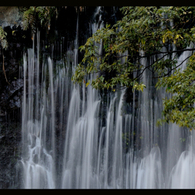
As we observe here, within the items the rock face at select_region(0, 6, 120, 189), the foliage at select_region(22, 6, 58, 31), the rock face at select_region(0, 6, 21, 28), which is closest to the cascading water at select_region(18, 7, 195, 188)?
the rock face at select_region(0, 6, 120, 189)

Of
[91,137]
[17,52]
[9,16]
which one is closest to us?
[91,137]

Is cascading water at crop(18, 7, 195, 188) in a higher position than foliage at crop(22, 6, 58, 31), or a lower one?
lower

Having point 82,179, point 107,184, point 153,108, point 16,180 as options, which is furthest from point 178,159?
point 16,180

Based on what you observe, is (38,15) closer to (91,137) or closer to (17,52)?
(17,52)

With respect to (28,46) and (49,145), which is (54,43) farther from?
(49,145)

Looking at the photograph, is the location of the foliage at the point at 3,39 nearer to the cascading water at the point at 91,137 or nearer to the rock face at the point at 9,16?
the rock face at the point at 9,16

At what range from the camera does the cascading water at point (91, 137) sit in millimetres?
5707

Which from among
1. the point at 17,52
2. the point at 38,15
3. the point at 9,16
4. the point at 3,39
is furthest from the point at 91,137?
the point at 9,16

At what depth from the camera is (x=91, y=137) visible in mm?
5914

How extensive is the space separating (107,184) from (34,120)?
9.42ft

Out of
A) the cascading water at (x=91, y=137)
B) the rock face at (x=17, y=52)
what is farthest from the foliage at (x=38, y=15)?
the cascading water at (x=91, y=137)

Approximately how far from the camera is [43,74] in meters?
6.27

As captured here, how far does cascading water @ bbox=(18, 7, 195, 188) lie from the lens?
225 inches

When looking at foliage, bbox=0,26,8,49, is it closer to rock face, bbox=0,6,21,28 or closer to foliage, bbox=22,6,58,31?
rock face, bbox=0,6,21,28
